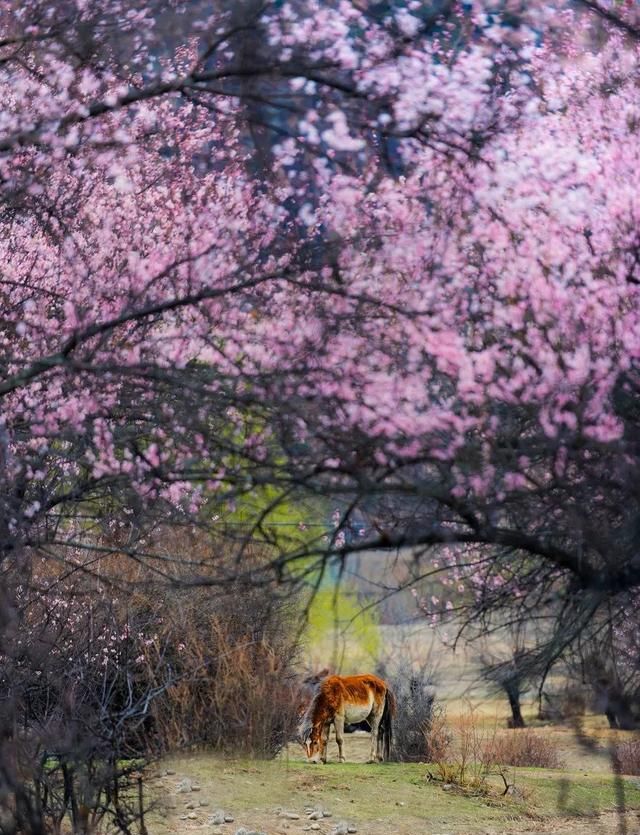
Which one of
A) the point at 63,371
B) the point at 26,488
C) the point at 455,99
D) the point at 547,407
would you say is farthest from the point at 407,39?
the point at 26,488

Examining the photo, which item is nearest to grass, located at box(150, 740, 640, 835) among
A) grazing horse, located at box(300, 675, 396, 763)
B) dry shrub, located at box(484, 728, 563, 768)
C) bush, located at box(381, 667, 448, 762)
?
grazing horse, located at box(300, 675, 396, 763)

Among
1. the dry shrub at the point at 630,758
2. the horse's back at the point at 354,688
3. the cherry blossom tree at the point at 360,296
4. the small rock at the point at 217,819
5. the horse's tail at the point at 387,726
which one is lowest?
the small rock at the point at 217,819

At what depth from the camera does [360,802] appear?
35.8ft

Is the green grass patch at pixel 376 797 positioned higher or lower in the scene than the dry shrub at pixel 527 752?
lower

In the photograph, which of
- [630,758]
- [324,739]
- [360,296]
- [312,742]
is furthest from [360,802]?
[630,758]

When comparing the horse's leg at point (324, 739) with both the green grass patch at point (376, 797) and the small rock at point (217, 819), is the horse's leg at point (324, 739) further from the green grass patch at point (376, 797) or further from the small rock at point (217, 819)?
the small rock at point (217, 819)

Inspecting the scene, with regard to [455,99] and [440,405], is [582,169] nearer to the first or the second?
[455,99]

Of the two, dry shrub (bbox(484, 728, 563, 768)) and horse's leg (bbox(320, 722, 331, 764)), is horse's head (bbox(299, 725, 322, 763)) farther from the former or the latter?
dry shrub (bbox(484, 728, 563, 768))

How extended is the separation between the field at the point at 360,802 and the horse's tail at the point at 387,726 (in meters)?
1.04

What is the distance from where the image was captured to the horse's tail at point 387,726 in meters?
14.4

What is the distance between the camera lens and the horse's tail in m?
14.4

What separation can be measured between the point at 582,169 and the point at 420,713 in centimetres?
977

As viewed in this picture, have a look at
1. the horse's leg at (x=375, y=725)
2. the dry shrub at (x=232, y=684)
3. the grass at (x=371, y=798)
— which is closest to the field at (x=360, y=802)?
the grass at (x=371, y=798)

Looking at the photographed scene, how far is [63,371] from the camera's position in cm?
623
